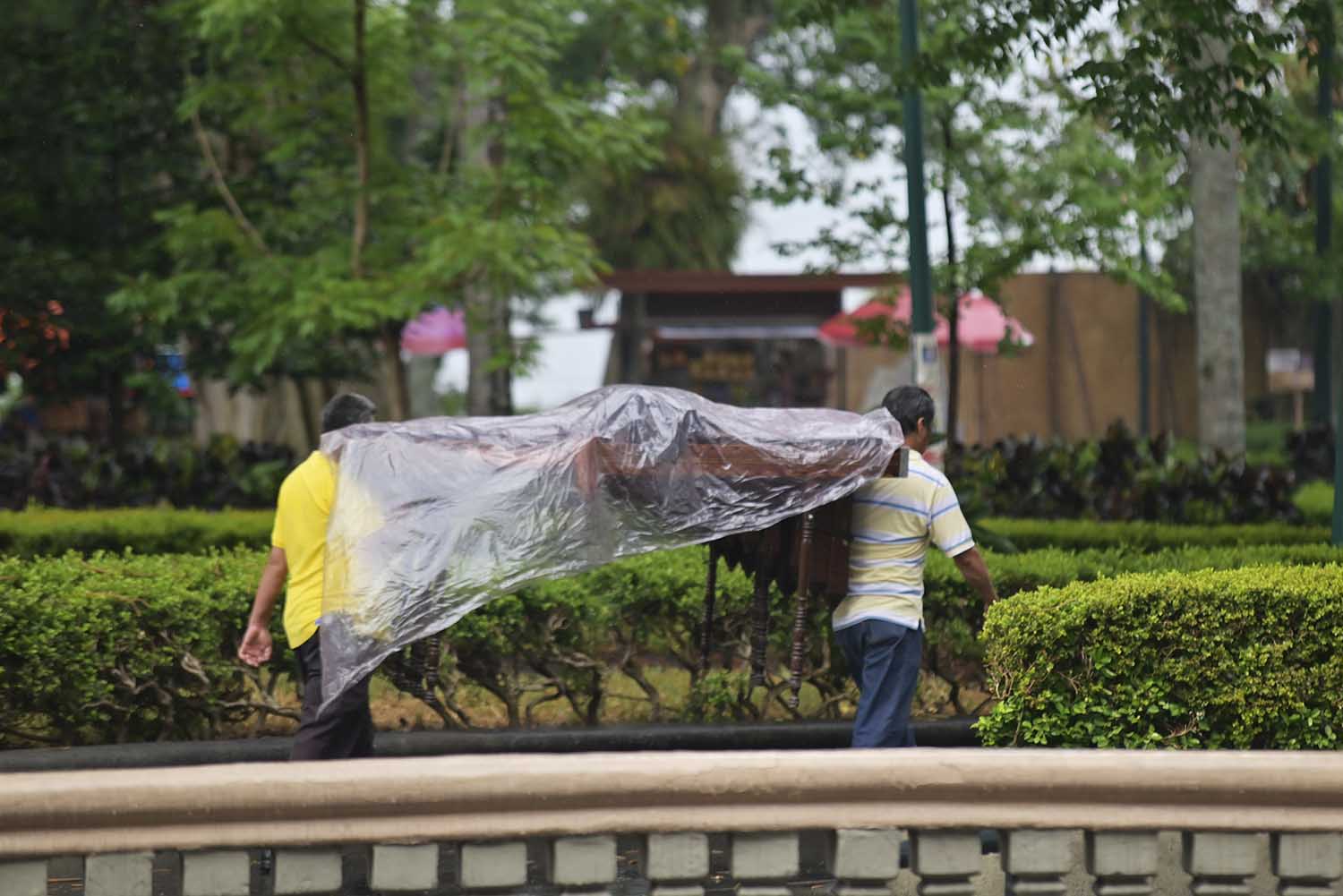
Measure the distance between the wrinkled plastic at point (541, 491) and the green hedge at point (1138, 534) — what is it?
19.2ft

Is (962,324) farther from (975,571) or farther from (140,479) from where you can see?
(975,571)

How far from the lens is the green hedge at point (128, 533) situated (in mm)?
12875

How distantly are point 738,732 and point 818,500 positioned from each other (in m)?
A: 1.81

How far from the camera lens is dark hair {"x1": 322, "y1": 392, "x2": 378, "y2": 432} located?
679 cm

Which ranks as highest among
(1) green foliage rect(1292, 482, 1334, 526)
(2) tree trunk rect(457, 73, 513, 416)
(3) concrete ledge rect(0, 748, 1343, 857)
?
(2) tree trunk rect(457, 73, 513, 416)

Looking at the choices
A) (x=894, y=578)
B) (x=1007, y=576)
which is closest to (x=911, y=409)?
(x=894, y=578)

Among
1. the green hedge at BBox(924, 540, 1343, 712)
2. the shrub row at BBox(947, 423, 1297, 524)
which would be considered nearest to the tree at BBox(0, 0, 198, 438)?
the shrub row at BBox(947, 423, 1297, 524)

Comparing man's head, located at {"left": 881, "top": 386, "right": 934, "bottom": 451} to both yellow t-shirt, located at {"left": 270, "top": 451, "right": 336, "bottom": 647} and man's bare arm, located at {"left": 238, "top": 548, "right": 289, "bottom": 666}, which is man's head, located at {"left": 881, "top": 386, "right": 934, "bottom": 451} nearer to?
yellow t-shirt, located at {"left": 270, "top": 451, "right": 336, "bottom": 647}

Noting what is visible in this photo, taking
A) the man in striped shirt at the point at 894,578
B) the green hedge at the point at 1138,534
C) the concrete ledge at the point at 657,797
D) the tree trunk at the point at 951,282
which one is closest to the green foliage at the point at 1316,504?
the green hedge at the point at 1138,534

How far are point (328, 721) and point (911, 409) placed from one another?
2.54 metres

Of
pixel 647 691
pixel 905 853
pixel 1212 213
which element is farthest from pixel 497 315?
pixel 905 853

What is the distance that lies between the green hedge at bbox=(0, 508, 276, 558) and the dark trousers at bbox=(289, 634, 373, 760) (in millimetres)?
6245

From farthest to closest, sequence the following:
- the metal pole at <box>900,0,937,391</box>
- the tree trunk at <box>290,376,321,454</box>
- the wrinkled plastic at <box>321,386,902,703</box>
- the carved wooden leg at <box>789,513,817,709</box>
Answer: the tree trunk at <box>290,376,321,454</box>
the metal pole at <box>900,0,937,391</box>
the carved wooden leg at <box>789,513,817,709</box>
the wrinkled plastic at <box>321,386,902,703</box>

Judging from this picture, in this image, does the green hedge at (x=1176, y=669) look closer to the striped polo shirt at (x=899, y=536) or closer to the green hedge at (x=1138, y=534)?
the striped polo shirt at (x=899, y=536)
